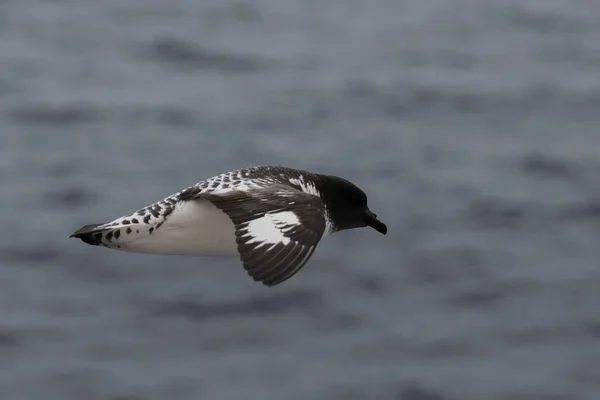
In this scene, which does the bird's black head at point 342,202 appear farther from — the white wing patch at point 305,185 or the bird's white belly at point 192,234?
the bird's white belly at point 192,234

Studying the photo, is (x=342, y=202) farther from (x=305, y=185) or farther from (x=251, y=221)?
(x=251, y=221)

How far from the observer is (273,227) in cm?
915

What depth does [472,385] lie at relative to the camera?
1318 cm

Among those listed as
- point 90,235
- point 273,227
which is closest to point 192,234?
point 90,235

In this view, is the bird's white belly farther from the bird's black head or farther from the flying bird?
the bird's black head

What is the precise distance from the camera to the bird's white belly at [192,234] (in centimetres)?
997

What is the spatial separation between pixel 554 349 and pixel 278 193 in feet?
15.8

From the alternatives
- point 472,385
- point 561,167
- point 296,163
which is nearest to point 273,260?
point 472,385

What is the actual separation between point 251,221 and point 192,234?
0.85 meters

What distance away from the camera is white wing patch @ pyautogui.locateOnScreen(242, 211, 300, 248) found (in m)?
9.02

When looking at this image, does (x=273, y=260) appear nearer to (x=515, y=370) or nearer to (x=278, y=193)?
(x=278, y=193)

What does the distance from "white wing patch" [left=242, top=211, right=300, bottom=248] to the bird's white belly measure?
32.5 inches

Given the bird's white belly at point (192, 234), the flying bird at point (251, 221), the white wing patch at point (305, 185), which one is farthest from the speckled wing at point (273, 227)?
the white wing patch at point (305, 185)

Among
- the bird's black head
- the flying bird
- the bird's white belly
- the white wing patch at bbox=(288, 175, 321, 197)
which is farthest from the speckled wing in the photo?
the bird's black head
